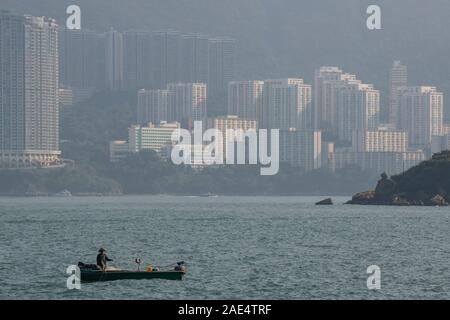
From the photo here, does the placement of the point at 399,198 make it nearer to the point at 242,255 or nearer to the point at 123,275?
the point at 242,255

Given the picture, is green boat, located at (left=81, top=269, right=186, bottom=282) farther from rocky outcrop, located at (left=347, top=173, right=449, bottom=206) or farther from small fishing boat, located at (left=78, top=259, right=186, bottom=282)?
rocky outcrop, located at (left=347, top=173, right=449, bottom=206)

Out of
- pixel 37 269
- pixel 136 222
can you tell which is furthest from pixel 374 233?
pixel 37 269

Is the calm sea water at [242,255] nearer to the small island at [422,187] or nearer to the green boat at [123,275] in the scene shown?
the green boat at [123,275]

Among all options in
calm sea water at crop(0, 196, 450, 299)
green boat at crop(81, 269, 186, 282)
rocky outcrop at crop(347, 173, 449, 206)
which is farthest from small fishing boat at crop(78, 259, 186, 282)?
rocky outcrop at crop(347, 173, 449, 206)

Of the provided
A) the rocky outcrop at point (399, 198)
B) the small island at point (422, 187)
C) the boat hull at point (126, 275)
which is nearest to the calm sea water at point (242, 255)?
the boat hull at point (126, 275)
